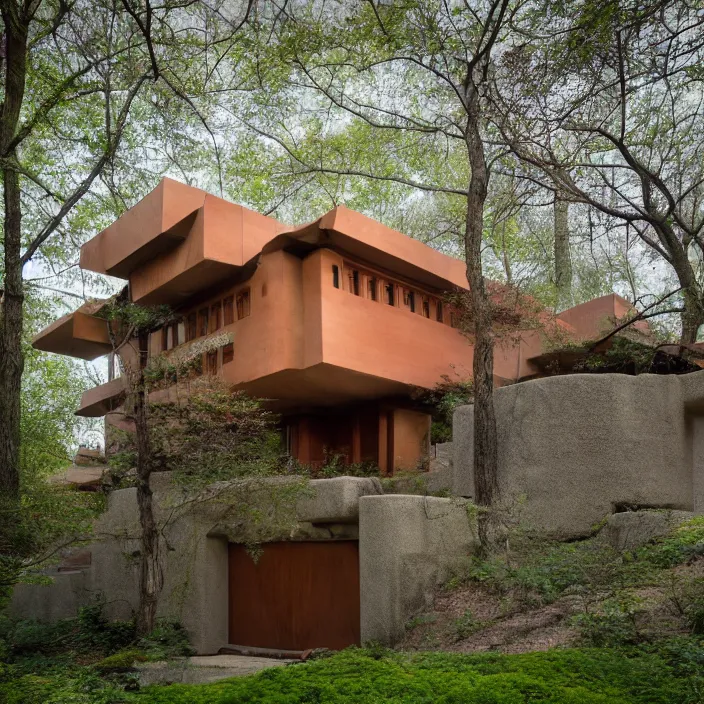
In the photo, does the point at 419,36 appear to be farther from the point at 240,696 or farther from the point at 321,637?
the point at 240,696

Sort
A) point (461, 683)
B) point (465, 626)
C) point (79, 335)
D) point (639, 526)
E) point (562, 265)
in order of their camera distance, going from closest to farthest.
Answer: point (461, 683)
point (465, 626)
point (639, 526)
point (79, 335)
point (562, 265)

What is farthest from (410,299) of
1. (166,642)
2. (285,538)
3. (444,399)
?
(166,642)

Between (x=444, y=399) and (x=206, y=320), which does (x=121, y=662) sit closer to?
(x=444, y=399)

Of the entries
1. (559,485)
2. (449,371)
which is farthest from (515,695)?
(449,371)

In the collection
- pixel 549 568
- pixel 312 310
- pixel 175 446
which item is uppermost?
pixel 312 310

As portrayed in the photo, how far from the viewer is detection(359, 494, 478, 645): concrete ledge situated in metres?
9.60

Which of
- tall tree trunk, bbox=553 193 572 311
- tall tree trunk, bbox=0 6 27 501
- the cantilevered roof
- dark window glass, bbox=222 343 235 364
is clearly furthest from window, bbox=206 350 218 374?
tall tree trunk, bbox=553 193 572 311

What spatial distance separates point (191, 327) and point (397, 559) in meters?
8.99

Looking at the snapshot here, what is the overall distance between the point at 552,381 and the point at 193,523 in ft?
19.0

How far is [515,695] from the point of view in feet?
16.8

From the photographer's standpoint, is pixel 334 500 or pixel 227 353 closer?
pixel 334 500

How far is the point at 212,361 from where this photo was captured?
53.0 feet

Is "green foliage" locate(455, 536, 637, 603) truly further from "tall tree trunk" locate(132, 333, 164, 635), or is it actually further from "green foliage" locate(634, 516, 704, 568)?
"tall tree trunk" locate(132, 333, 164, 635)

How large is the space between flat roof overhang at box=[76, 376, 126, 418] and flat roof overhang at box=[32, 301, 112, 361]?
3.12 feet
